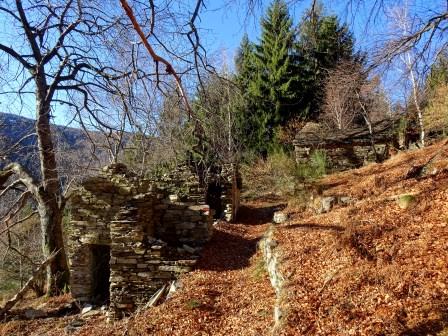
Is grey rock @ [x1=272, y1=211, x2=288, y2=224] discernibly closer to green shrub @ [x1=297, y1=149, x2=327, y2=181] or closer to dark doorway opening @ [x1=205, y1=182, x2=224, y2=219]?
dark doorway opening @ [x1=205, y1=182, x2=224, y2=219]

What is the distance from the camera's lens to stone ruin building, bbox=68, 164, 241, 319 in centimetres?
712

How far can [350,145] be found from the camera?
1809cm

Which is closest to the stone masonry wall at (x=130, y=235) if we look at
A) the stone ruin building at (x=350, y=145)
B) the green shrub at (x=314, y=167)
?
the green shrub at (x=314, y=167)

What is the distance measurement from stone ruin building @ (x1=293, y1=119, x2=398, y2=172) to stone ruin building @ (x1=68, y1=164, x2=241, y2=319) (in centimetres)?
1019

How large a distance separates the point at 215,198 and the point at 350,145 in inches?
318

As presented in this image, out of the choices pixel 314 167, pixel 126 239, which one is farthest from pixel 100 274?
pixel 314 167

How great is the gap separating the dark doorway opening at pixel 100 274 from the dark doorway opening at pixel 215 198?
5.05 m

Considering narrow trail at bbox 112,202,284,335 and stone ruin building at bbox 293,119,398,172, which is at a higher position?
stone ruin building at bbox 293,119,398,172

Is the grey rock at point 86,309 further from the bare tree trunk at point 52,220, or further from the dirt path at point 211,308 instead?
the bare tree trunk at point 52,220

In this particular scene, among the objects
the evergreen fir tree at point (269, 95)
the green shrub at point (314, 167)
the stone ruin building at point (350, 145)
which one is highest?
the evergreen fir tree at point (269, 95)

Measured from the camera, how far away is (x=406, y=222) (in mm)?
5336

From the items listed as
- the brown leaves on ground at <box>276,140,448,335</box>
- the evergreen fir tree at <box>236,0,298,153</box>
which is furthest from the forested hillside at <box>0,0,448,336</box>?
the evergreen fir tree at <box>236,0,298,153</box>

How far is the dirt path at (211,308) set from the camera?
16.1ft

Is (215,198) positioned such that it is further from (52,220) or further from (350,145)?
(350,145)
